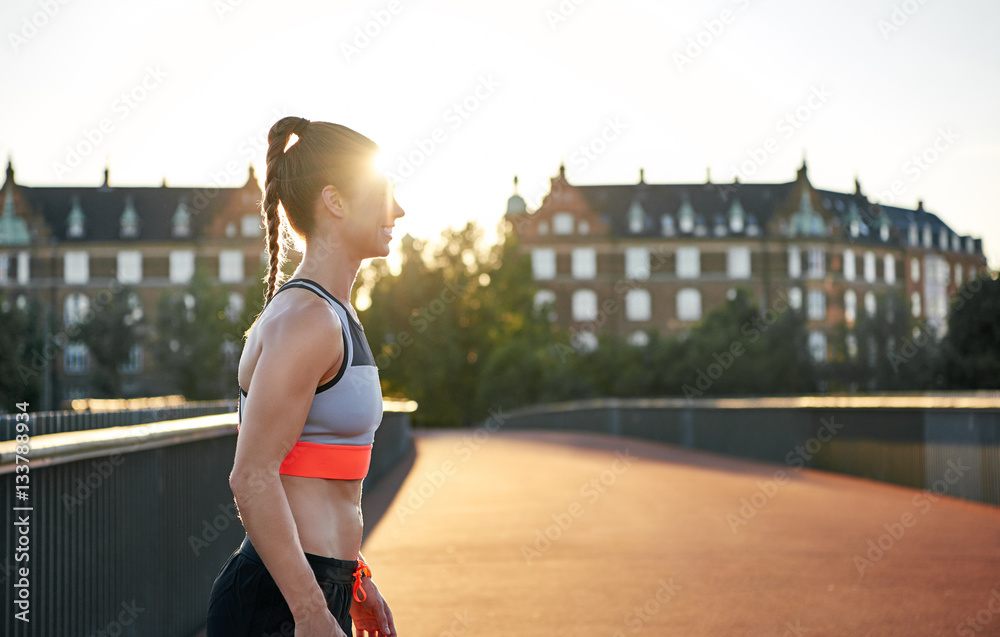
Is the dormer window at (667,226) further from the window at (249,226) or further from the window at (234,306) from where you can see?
the window at (234,306)

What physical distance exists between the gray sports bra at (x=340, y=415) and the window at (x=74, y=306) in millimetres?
90866

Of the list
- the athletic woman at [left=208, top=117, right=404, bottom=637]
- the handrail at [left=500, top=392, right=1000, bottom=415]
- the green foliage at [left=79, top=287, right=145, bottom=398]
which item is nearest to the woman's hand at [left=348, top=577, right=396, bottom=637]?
the athletic woman at [left=208, top=117, right=404, bottom=637]

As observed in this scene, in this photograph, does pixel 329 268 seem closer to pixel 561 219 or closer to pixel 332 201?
pixel 332 201

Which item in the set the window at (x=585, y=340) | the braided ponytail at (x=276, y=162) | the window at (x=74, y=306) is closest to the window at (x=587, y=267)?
the window at (x=585, y=340)

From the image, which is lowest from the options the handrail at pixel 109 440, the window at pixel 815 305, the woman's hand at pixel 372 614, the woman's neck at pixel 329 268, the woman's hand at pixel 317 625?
the woman's hand at pixel 372 614

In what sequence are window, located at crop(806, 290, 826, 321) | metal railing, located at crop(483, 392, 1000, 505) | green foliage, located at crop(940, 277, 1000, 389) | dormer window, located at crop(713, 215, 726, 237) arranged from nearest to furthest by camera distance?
1. metal railing, located at crop(483, 392, 1000, 505)
2. green foliage, located at crop(940, 277, 1000, 389)
3. window, located at crop(806, 290, 826, 321)
4. dormer window, located at crop(713, 215, 726, 237)

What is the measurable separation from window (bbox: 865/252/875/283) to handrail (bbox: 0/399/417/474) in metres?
99.9

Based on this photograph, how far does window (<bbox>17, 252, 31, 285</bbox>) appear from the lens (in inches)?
3615

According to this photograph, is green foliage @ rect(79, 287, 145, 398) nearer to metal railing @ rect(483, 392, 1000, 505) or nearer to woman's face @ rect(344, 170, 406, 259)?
metal railing @ rect(483, 392, 1000, 505)

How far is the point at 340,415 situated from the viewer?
2.32 m

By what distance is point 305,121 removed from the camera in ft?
8.14

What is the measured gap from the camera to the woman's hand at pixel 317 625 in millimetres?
2197

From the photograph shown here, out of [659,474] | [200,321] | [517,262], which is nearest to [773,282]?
[517,262]

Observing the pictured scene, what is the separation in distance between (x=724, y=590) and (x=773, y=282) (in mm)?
91726
